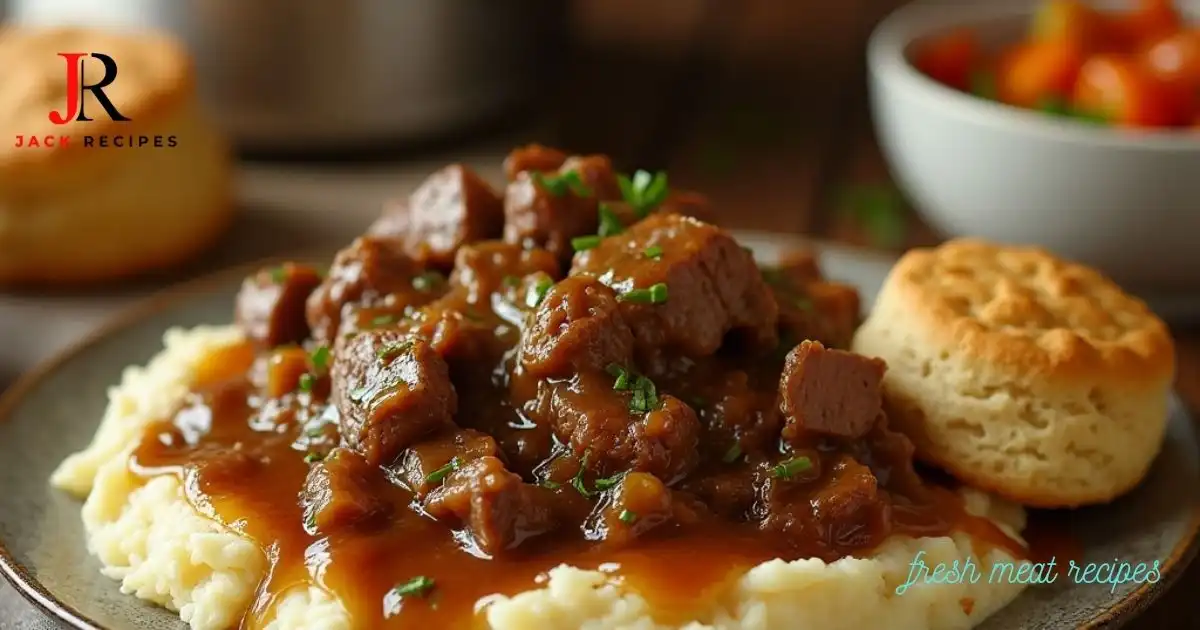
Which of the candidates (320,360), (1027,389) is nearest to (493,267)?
Result: (320,360)

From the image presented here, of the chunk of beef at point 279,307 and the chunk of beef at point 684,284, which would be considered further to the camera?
the chunk of beef at point 279,307

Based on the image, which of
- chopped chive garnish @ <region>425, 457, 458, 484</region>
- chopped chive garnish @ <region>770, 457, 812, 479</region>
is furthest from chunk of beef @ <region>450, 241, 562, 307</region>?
chopped chive garnish @ <region>770, 457, 812, 479</region>

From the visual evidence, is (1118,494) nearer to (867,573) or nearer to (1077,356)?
(1077,356)

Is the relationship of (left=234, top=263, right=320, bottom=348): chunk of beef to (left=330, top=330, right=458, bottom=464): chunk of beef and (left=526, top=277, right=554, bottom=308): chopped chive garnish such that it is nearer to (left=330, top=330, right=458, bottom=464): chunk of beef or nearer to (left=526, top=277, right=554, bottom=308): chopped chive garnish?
A: (left=330, top=330, right=458, bottom=464): chunk of beef

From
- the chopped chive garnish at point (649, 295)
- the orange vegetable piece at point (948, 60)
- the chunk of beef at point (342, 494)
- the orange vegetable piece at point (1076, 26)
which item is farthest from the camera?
the orange vegetable piece at point (948, 60)

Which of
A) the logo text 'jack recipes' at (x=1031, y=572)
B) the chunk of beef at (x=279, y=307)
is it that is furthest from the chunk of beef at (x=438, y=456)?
the logo text 'jack recipes' at (x=1031, y=572)

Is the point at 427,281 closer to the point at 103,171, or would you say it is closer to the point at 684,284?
the point at 684,284

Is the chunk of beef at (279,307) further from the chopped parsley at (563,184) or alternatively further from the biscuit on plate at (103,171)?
the biscuit on plate at (103,171)
